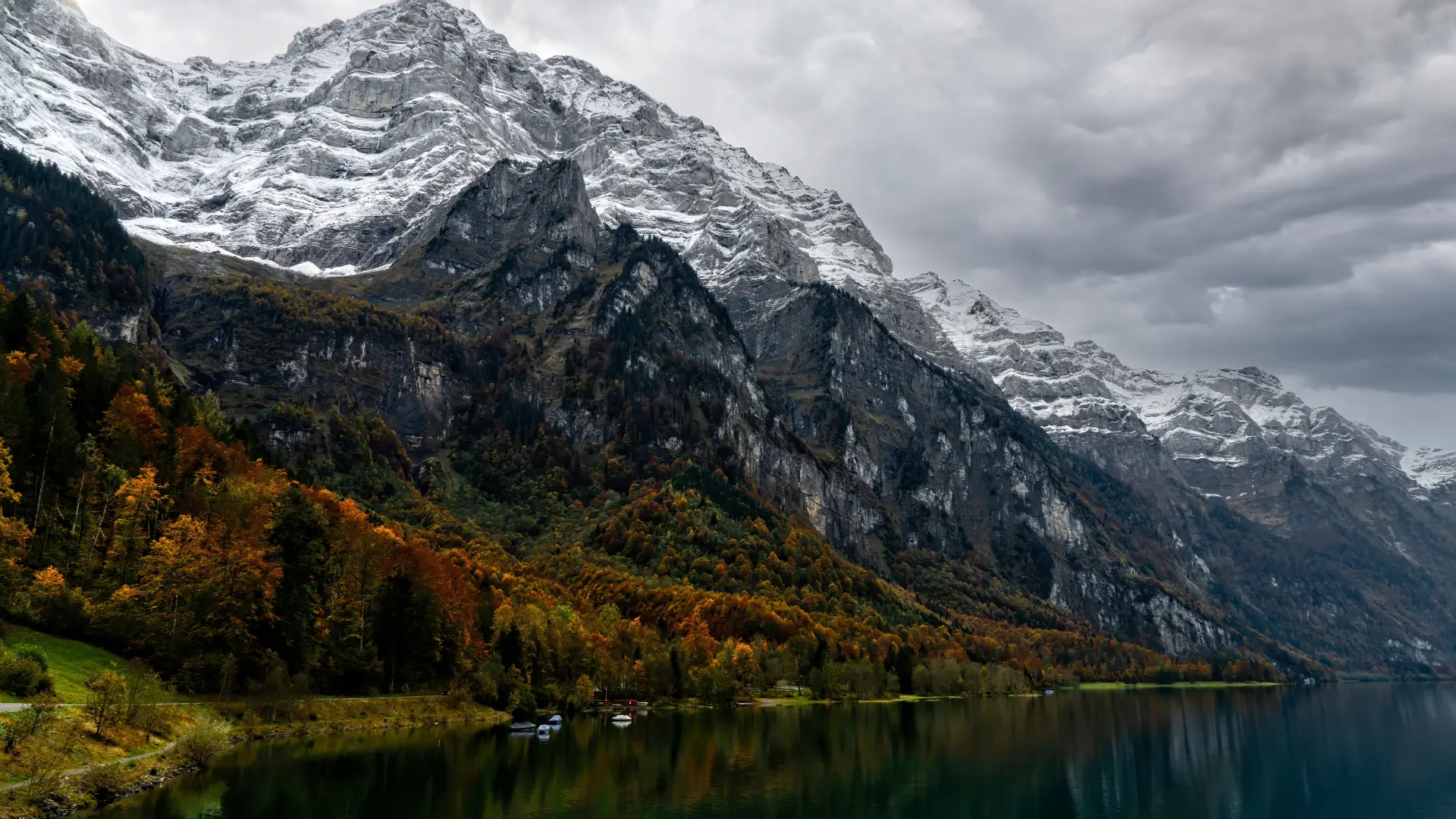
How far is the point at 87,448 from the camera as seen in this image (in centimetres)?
8412

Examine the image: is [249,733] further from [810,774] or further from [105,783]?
[810,774]

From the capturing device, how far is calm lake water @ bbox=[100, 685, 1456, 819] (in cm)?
6066

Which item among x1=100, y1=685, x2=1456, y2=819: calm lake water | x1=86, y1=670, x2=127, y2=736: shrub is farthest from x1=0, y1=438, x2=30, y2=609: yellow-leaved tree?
x1=100, y1=685, x2=1456, y2=819: calm lake water

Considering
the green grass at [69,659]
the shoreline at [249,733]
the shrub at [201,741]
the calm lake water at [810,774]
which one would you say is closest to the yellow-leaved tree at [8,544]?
the green grass at [69,659]

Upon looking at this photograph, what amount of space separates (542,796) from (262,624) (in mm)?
38285

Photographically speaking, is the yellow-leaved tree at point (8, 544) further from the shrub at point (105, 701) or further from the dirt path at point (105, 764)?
the dirt path at point (105, 764)

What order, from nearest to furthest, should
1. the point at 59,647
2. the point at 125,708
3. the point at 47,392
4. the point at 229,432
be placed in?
1. the point at 125,708
2. the point at 59,647
3. the point at 47,392
4. the point at 229,432

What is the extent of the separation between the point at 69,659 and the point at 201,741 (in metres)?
14.5

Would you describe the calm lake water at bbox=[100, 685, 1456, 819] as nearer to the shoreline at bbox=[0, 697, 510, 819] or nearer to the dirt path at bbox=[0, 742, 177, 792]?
the shoreline at bbox=[0, 697, 510, 819]

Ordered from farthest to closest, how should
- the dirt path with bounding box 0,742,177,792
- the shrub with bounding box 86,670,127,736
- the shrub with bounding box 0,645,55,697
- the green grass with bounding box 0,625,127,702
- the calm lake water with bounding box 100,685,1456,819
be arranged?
the green grass with bounding box 0,625,127,702 → the calm lake water with bounding box 100,685,1456,819 → the shrub with bounding box 86,670,127,736 → the shrub with bounding box 0,645,55,697 → the dirt path with bounding box 0,742,177,792

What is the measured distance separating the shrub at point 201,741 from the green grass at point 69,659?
6453 mm

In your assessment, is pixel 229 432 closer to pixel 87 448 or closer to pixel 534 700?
pixel 87 448

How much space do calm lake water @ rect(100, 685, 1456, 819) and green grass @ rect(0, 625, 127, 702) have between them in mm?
10064

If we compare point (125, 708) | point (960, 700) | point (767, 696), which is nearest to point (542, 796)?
point (125, 708)
